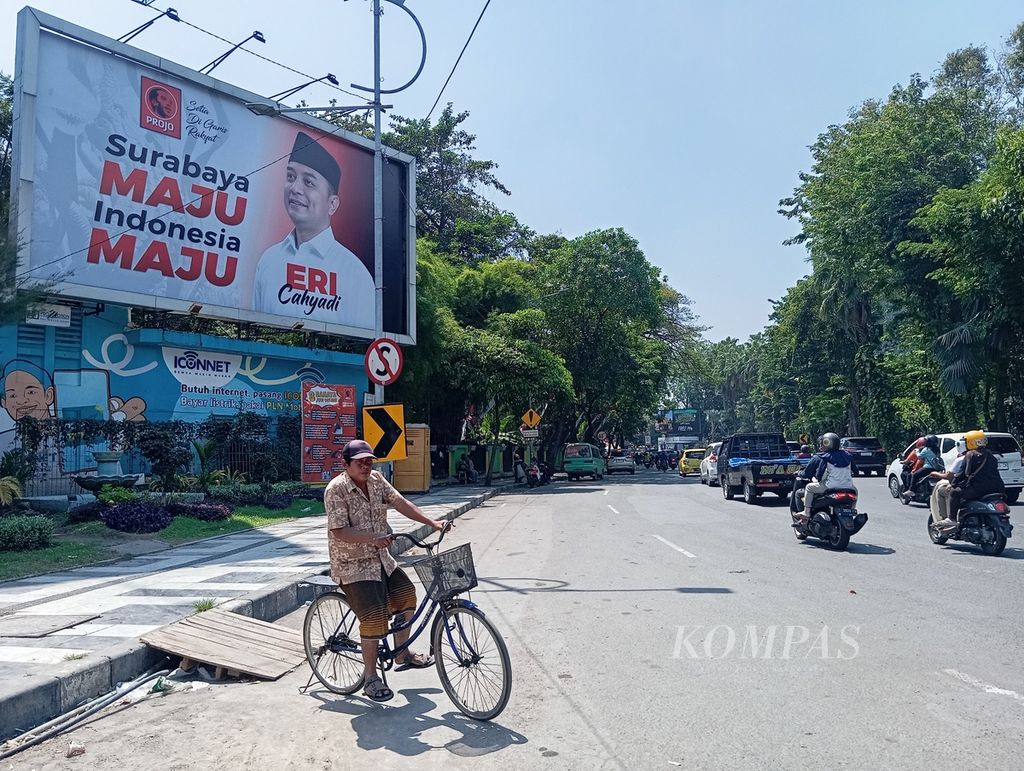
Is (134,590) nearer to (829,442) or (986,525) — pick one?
(829,442)

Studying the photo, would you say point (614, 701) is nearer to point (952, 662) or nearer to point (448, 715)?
point (448, 715)

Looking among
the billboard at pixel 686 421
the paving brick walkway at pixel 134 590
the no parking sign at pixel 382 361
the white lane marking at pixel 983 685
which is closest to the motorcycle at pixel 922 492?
the no parking sign at pixel 382 361

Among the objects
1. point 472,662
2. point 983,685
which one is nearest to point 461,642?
point 472,662

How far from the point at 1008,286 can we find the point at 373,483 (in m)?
25.9

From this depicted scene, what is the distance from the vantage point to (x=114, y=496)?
14.6m

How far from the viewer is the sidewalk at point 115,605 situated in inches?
214

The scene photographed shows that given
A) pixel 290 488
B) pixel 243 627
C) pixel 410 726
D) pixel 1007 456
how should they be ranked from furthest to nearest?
pixel 1007 456
pixel 290 488
pixel 243 627
pixel 410 726

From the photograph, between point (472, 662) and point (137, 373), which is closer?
point (472, 662)

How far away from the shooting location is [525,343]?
32.6m

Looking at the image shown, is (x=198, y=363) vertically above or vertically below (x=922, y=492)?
above

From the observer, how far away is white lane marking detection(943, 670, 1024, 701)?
17.2ft

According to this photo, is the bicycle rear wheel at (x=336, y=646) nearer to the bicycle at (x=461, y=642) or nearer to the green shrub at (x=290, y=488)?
the bicycle at (x=461, y=642)

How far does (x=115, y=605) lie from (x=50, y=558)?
12.3 feet

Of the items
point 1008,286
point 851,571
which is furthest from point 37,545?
point 1008,286
